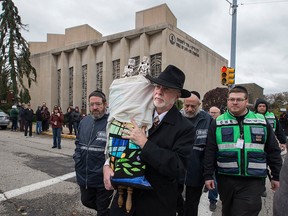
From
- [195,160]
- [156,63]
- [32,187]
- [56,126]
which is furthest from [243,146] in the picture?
[156,63]

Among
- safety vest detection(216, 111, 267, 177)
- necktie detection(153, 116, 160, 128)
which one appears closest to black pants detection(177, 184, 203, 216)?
safety vest detection(216, 111, 267, 177)

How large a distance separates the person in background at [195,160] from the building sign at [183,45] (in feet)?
55.6

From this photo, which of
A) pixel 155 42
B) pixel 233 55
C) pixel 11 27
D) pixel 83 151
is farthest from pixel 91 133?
pixel 11 27

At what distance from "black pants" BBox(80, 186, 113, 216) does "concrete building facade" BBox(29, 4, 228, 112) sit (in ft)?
47.2

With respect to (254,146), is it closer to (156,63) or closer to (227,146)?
(227,146)

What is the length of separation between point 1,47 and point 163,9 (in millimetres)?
14908

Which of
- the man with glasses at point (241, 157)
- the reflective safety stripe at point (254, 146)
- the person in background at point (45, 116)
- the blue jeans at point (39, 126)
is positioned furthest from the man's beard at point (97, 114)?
the blue jeans at point (39, 126)

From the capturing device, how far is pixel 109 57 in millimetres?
24328

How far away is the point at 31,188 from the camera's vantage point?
5730 millimetres

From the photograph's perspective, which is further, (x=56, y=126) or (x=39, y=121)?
(x=39, y=121)

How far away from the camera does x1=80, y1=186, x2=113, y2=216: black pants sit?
352cm

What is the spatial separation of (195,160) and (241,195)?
82 cm

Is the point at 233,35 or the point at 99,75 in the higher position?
the point at 233,35

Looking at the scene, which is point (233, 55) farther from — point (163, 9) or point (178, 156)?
point (178, 156)
